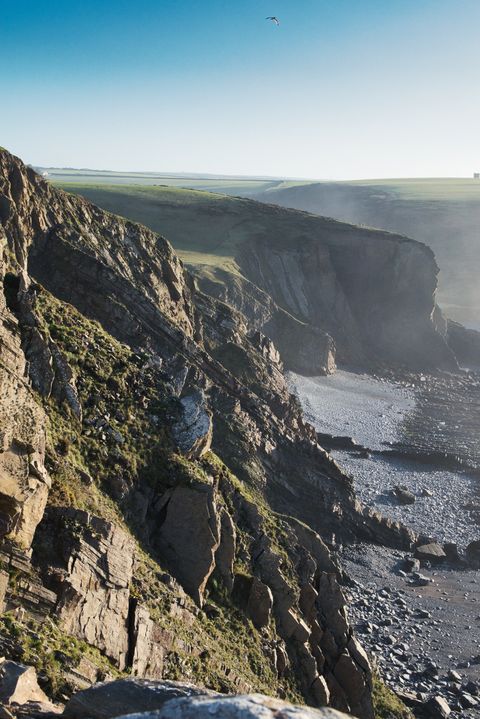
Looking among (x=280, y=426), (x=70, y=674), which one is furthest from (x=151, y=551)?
(x=280, y=426)

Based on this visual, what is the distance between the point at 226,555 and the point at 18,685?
49.5ft

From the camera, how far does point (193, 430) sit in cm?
3123

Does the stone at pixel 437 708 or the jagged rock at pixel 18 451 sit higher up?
the jagged rock at pixel 18 451

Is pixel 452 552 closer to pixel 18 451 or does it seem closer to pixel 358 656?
pixel 358 656

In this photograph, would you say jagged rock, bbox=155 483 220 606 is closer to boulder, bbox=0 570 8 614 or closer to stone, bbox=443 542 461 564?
boulder, bbox=0 570 8 614

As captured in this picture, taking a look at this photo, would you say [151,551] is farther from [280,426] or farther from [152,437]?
[280,426]

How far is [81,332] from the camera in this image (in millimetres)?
32469

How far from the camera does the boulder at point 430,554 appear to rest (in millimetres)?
51000

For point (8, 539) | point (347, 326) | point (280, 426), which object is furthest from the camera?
point (347, 326)

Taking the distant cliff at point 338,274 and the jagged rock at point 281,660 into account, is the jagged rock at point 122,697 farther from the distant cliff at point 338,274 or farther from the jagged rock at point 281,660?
the distant cliff at point 338,274

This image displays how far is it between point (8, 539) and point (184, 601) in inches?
359

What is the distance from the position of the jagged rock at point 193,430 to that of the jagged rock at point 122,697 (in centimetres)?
1793

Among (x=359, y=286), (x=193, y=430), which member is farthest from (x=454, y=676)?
(x=359, y=286)

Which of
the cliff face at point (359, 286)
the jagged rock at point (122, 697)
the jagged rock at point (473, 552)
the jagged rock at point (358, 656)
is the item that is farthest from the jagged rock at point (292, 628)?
the cliff face at point (359, 286)
